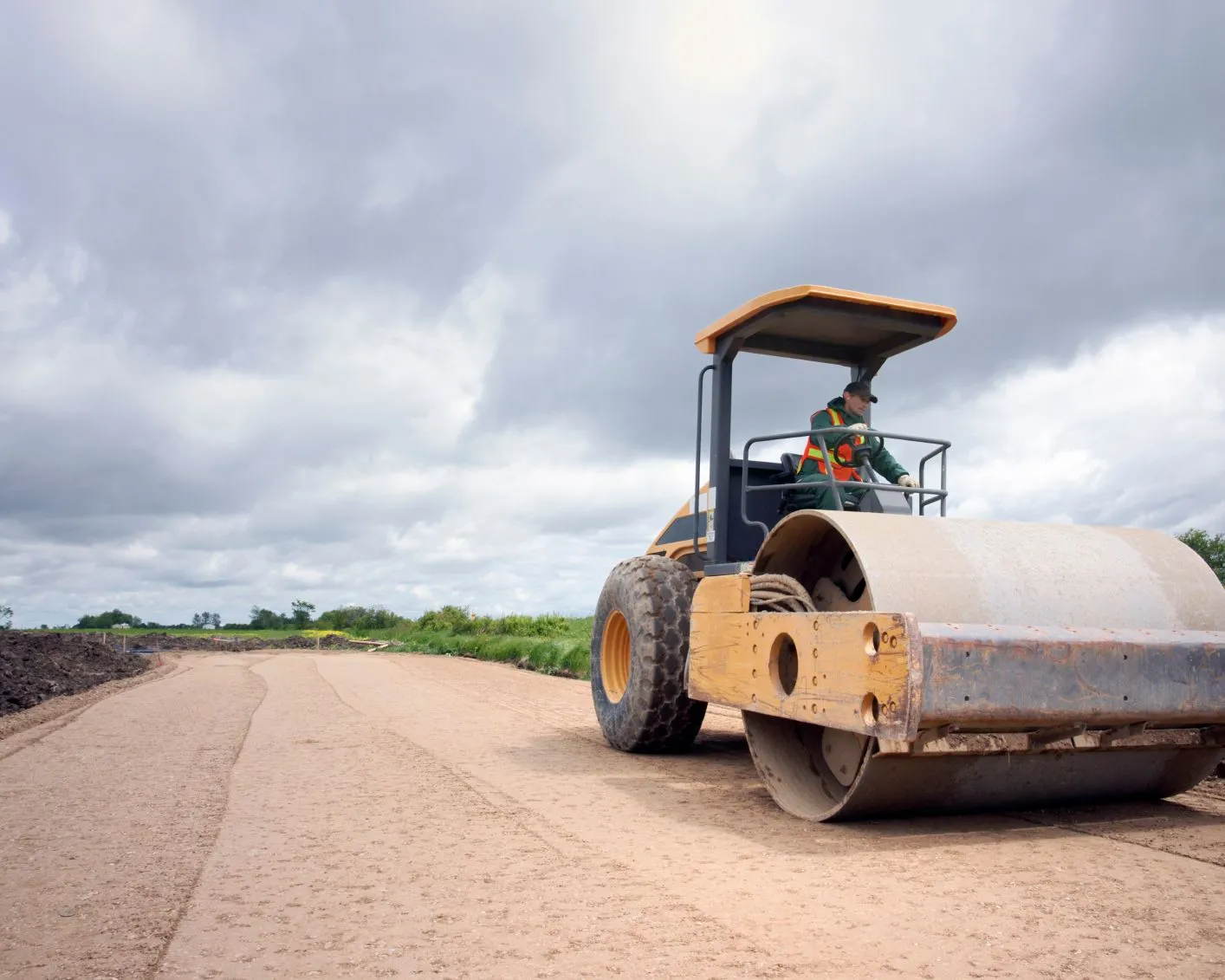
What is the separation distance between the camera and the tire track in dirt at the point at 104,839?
3.21 metres

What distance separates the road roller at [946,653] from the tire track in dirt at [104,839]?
2.65 m

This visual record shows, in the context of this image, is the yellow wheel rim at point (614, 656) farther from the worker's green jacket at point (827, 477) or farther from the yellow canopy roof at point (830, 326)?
the yellow canopy roof at point (830, 326)

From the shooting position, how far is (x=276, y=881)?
152 inches

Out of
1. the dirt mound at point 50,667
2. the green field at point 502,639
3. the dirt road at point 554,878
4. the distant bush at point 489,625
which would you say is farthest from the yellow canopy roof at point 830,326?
the distant bush at point 489,625

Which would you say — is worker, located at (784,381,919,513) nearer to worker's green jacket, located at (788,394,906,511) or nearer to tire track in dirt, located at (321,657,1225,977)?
worker's green jacket, located at (788,394,906,511)

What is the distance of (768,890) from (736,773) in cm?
268

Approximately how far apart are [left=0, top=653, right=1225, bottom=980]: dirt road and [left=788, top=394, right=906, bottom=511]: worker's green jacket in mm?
1706

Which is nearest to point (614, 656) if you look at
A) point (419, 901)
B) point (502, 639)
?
point (419, 901)

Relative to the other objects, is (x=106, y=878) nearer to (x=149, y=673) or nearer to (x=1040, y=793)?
(x=1040, y=793)

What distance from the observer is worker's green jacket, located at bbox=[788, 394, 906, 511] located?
610cm

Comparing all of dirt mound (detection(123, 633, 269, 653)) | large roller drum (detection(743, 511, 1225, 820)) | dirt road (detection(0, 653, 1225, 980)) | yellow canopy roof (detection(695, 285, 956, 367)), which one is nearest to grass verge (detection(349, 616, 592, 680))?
dirt mound (detection(123, 633, 269, 653))

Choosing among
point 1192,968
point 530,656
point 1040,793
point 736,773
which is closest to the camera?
point 1192,968

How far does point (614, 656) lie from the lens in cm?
759

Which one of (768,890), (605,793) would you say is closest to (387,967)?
(768,890)
